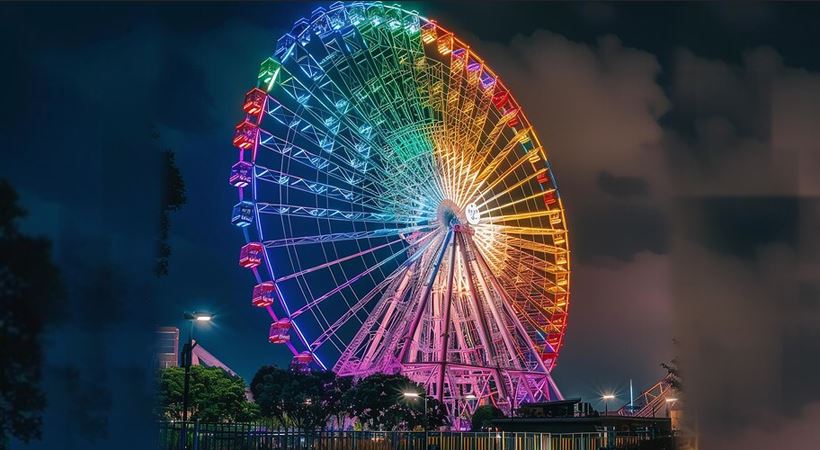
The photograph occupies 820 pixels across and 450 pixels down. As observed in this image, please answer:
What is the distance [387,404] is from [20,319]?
28.0 metres

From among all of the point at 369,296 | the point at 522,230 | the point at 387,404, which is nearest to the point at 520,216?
the point at 522,230

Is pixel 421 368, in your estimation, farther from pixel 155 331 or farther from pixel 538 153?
pixel 155 331

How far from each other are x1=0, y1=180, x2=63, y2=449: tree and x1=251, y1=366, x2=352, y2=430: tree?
2690 cm

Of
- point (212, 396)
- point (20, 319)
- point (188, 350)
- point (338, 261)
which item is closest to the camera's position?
point (20, 319)

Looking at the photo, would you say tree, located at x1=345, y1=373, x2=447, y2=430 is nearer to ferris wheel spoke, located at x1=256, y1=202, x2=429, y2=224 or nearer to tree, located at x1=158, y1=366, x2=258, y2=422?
ferris wheel spoke, located at x1=256, y1=202, x2=429, y2=224

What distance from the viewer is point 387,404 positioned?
4284cm

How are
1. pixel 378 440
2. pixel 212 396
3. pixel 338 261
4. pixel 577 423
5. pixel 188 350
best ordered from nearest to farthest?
1. pixel 188 350
2. pixel 378 440
3. pixel 577 423
4. pixel 338 261
5. pixel 212 396

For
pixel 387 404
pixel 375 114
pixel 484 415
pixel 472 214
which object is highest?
pixel 375 114

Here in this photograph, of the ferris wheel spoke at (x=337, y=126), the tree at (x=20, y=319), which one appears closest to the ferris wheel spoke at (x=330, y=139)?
the ferris wheel spoke at (x=337, y=126)

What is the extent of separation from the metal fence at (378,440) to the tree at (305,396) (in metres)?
16.1

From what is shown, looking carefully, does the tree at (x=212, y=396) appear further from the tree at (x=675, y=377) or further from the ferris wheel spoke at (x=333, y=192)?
the tree at (x=675, y=377)

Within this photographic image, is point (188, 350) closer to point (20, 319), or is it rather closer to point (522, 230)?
point (20, 319)

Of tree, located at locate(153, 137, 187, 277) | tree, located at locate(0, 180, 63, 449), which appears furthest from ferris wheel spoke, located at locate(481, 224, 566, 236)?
tree, located at locate(0, 180, 63, 449)

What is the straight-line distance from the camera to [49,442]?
18.1 meters
